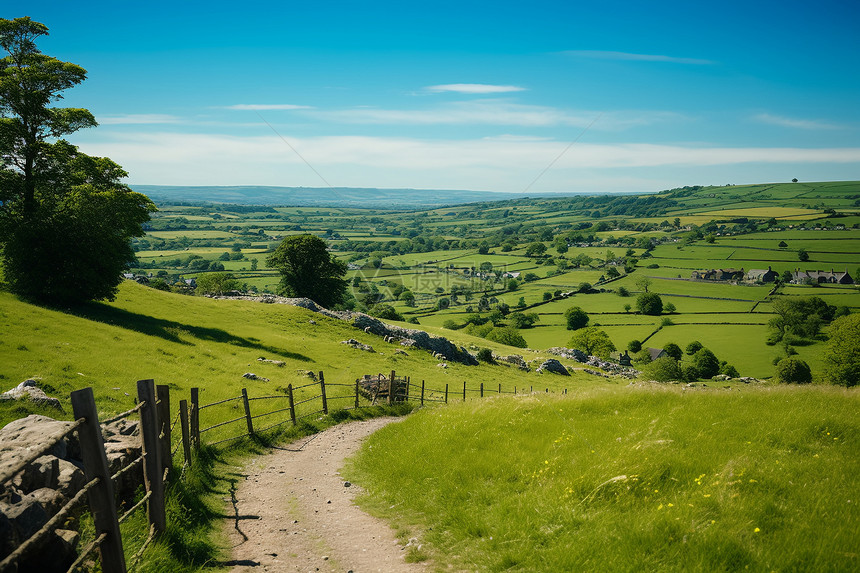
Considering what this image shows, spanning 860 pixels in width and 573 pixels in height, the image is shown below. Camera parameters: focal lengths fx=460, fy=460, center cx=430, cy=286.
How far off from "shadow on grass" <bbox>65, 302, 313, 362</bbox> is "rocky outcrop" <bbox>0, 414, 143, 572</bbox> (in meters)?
26.4

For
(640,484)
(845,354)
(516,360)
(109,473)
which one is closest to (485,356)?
(516,360)

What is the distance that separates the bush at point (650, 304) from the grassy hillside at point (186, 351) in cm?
6753

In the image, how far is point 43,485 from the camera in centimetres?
656

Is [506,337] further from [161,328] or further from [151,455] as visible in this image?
[151,455]

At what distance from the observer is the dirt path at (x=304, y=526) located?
8617 millimetres

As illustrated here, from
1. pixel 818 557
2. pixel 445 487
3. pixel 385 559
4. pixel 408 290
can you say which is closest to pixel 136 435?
pixel 385 559

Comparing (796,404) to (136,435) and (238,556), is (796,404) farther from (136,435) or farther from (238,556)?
(136,435)

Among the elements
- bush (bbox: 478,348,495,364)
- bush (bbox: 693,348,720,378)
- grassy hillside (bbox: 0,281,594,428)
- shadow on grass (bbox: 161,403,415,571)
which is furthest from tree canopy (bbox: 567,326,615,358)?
shadow on grass (bbox: 161,403,415,571)

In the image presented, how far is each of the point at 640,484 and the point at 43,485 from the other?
989 centimetres

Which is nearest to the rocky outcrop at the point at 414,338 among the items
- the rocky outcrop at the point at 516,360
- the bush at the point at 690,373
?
the rocky outcrop at the point at 516,360

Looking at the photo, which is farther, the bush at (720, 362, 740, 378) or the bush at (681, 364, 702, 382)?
the bush at (720, 362, 740, 378)

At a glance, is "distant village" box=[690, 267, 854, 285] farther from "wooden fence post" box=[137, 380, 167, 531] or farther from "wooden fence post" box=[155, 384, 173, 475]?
"wooden fence post" box=[137, 380, 167, 531]

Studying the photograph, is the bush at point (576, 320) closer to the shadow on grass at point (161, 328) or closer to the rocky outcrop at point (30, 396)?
the shadow on grass at point (161, 328)

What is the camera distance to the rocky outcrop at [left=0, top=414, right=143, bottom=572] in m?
5.25
